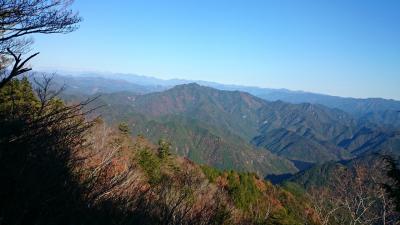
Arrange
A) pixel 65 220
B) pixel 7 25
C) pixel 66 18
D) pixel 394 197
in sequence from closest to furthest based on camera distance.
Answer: pixel 65 220, pixel 7 25, pixel 66 18, pixel 394 197

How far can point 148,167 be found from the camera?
4100 centimetres

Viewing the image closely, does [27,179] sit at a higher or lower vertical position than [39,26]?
lower

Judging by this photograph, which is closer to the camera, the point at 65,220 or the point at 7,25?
the point at 65,220

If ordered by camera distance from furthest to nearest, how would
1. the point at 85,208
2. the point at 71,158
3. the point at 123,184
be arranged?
the point at 123,184
the point at 71,158
the point at 85,208

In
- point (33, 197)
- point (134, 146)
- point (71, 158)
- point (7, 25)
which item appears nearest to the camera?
point (33, 197)

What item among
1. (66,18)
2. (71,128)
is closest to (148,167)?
(66,18)

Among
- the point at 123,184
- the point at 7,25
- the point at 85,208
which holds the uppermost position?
the point at 7,25

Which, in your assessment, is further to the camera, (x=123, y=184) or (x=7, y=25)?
(x=7, y=25)

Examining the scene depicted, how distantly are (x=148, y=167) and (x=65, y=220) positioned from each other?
1462 inches

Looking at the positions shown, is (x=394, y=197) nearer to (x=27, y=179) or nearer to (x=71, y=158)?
(x=71, y=158)

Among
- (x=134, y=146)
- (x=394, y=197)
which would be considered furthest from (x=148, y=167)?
(x=394, y=197)

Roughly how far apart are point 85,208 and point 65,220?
1.99 feet

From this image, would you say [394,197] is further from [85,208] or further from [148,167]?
[148,167]

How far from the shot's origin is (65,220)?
4.34 metres
